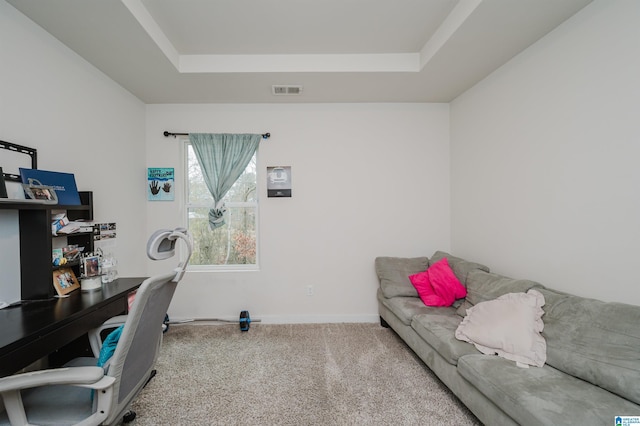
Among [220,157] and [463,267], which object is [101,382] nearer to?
[220,157]

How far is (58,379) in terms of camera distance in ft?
3.31

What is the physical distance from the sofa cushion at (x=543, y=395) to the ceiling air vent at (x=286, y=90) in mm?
2803

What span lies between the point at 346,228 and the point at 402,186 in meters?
0.87

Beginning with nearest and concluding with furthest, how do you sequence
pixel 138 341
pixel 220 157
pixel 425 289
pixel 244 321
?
pixel 138 341, pixel 425 289, pixel 244 321, pixel 220 157

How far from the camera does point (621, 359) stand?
4.35ft

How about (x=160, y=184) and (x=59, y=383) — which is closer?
(x=59, y=383)

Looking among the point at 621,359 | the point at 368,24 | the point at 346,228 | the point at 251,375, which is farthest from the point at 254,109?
the point at 621,359

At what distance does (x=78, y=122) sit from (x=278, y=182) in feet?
6.05

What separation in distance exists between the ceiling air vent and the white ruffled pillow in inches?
104

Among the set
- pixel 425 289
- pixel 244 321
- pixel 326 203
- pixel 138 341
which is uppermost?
pixel 326 203

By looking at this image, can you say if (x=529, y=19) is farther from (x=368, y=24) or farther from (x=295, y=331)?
(x=295, y=331)

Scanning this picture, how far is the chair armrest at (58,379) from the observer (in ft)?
3.22

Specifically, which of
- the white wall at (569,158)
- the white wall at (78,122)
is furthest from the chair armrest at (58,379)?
the white wall at (569,158)

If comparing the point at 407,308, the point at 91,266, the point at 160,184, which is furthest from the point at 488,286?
the point at 160,184
